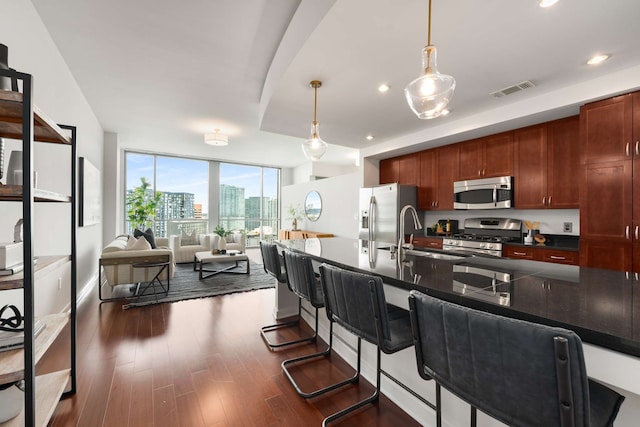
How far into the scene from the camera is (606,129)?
103 inches

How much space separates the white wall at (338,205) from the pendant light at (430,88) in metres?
3.83

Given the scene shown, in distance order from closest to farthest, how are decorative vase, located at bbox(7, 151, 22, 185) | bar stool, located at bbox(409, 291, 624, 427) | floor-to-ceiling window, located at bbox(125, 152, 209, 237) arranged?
bar stool, located at bbox(409, 291, 624, 427) → decorative vase, located at bbox(7, 151, 22, 185) → floor-to-ceiling window, located at bbox(125, 152, 209, 237)

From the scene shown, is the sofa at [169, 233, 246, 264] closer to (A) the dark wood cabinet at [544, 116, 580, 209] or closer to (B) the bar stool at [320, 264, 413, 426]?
(B) the bar stool at [320, 264, 413, 426]

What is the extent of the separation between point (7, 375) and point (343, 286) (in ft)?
4.63

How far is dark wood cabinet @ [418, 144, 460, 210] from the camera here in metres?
4.30

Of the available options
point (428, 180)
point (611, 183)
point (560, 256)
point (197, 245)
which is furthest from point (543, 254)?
point (197, 245)

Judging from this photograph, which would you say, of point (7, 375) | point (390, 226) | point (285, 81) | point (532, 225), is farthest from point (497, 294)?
point (390, 226)

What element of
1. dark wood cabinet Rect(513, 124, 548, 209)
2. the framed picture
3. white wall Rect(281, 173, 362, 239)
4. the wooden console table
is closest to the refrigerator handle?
white wall Rect(281, 173, 362, 239)

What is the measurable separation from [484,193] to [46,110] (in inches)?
199

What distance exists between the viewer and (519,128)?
354 cm

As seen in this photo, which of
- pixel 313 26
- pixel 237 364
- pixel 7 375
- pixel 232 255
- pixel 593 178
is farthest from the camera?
pixel 232 255

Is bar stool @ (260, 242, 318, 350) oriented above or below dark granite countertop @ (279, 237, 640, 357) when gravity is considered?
below

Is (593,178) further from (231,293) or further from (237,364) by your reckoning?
(231,293)

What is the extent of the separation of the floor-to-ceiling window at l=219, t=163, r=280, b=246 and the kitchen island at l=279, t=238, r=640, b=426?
7246 mm
